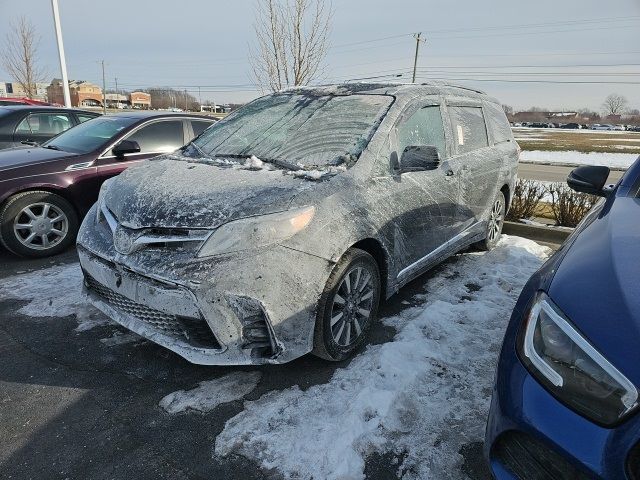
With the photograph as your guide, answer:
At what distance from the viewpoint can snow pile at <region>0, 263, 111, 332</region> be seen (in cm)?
341

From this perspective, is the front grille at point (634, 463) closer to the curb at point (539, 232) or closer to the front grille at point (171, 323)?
the front grille at point (171, 323)

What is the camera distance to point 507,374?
5.13 ft

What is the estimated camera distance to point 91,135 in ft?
17.7

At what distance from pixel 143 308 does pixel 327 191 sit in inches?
50.7

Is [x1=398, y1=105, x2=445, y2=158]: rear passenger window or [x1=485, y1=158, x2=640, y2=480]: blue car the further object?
[x1=398, y1=105, x2=445, y2=158]: rear passenger window

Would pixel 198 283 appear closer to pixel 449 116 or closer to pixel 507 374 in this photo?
pixel 507 374

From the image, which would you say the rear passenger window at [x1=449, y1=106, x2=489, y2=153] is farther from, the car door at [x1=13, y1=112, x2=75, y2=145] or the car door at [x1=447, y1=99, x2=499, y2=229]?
the car door at [x1=13, y1=112, x2=75, y2=145]

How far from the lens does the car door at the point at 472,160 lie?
398 centimetres

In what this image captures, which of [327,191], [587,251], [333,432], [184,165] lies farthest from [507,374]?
[184,165]

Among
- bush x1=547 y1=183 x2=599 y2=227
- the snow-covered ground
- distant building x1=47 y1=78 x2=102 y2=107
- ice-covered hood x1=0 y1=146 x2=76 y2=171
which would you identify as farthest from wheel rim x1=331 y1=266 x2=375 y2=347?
distant building x1=47 y1=78 x2=102 y2=107

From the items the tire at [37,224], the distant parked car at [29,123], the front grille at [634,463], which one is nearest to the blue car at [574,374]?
the front grille at [634,463]

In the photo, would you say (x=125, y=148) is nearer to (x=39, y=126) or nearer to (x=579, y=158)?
(x=39, y=126)

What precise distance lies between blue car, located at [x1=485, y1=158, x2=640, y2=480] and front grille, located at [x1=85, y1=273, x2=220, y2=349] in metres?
1.47

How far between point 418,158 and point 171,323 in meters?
1.97
